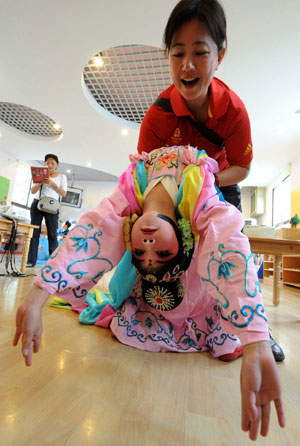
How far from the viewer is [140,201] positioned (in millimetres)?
723

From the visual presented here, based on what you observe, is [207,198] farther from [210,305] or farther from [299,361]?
[299,361]

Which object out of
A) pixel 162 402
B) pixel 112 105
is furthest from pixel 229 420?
pixel 112 105

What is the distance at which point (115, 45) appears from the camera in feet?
9.39

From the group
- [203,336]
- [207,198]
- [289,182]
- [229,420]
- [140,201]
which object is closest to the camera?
[229,420]

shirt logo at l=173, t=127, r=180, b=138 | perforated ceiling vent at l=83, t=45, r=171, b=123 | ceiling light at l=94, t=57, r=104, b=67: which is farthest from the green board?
shirt logo at l=173, t=127, r=180, b=138

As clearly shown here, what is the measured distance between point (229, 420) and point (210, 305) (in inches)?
17.1

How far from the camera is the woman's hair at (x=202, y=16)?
720 millimetres

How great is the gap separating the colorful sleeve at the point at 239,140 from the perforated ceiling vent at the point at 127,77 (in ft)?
8.11

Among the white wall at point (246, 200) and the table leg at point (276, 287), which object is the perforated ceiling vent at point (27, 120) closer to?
the table leg at point (276, 287)

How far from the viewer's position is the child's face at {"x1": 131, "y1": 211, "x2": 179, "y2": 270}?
0.61 m

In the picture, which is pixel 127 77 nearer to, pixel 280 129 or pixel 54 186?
pixel 54 186

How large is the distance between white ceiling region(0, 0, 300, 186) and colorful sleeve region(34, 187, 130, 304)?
2.63 meters

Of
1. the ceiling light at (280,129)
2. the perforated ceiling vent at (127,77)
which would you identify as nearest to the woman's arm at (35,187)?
the perforated ceiling vent at (127,77)

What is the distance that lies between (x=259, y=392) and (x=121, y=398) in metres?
0.28
